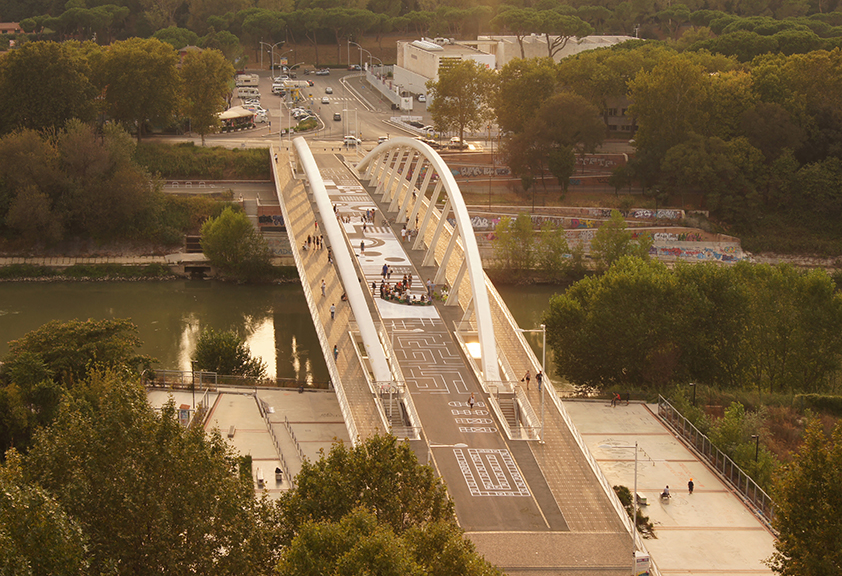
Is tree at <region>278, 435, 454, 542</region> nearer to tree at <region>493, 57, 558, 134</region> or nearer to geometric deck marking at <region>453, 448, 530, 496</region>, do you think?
Answer: geometric deck marking at <region>453, 448, 530, 496</region>

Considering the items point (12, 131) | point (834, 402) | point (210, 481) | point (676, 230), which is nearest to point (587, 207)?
point (676, 230)

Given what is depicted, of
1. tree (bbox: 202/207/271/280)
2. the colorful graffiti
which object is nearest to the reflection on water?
→ tree (bbox: 202/207/271/280)

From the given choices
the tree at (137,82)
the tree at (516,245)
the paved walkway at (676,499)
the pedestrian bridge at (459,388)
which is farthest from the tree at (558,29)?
the paved walkway at (676,499)

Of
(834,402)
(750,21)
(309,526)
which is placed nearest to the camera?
(309,526)

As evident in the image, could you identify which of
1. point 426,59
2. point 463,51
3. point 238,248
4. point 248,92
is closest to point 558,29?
point 463,51

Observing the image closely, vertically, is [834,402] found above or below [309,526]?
below

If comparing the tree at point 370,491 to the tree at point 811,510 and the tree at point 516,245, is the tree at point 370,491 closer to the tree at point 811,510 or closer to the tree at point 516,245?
the tree at point 811,510

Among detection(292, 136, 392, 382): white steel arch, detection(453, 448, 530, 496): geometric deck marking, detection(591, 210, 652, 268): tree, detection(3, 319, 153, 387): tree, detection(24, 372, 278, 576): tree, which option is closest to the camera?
detection(24, 372, 278, 576): tree

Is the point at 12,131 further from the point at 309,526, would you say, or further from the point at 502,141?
the point at 309,526
